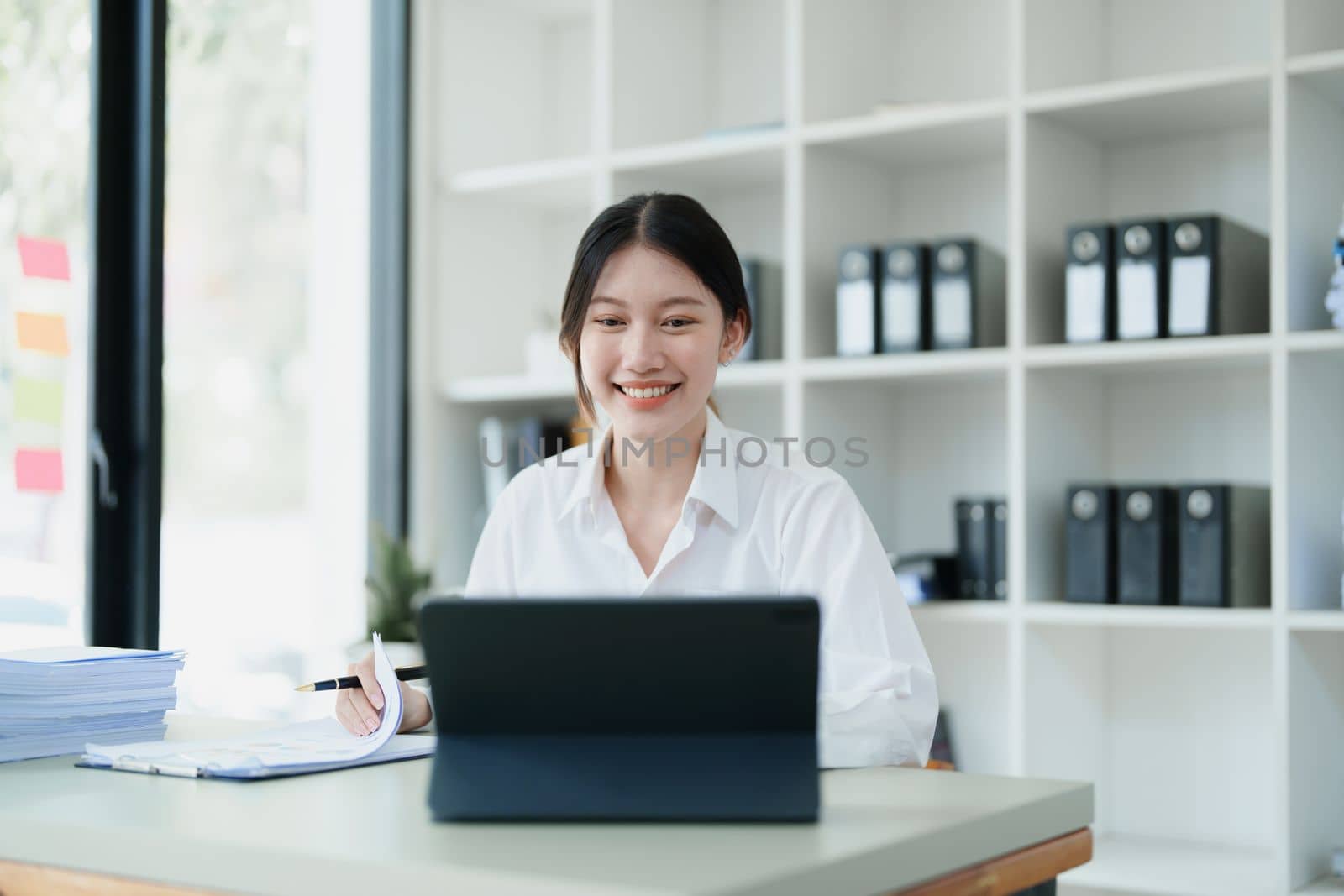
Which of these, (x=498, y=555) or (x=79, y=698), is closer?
(x=79, y=698)

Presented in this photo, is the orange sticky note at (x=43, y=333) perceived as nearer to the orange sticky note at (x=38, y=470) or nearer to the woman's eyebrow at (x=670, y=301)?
the orange sticky note at (x=38, y=470)

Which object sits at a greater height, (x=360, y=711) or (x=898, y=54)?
(x=898, y=54)

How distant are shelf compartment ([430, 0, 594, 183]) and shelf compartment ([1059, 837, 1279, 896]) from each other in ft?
7.14

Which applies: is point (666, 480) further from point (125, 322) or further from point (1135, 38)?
point (1135, 38)

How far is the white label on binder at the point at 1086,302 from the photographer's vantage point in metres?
2.69

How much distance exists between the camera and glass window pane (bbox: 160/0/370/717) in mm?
3127

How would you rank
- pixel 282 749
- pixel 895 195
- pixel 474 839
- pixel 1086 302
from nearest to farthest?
pixel 474 839, pixel 282 749, pixel 1086 302, pixel 895 195

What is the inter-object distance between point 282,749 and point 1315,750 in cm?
198

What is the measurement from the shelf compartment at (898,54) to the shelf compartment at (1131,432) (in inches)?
28.8

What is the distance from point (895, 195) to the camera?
3309 millimetres

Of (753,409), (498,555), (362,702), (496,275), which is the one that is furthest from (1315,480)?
(496,275)

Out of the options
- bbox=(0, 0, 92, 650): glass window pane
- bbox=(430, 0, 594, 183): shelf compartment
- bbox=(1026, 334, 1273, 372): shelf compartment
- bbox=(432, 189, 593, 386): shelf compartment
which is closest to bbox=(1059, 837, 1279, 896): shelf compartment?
bbox=(1026, 334, 1273, 372): shelf compartment

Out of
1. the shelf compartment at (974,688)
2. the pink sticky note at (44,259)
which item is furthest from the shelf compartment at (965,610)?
the pink sticky note at (44,259)

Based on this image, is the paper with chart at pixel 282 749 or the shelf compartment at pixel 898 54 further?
the shelf compartment at pixel 898 54
